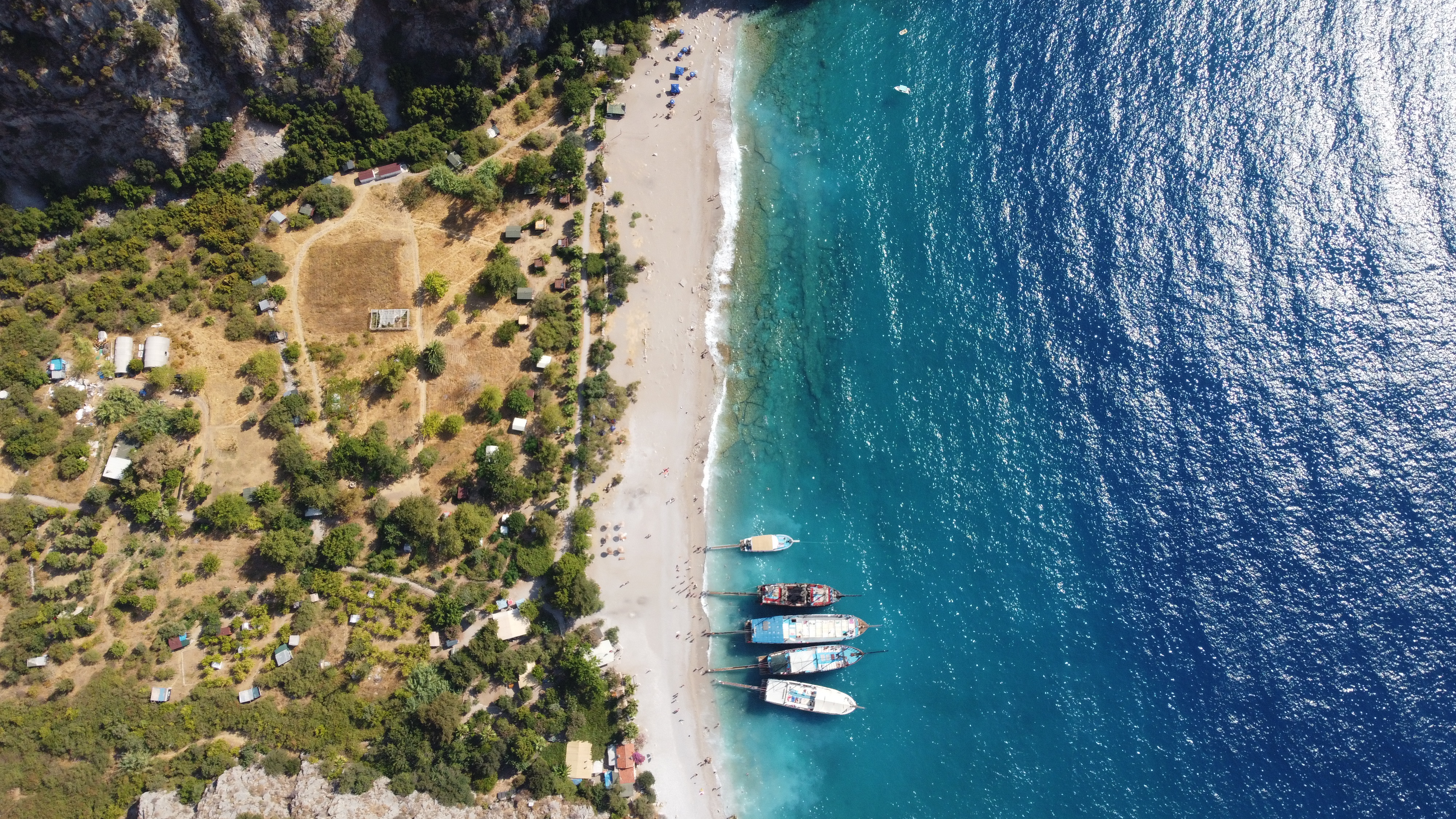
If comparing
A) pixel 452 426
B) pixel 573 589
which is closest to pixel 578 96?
pixel 452 426

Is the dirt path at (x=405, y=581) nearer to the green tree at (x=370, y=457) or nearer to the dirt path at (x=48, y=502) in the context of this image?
the green tree at (x=370, y=457)

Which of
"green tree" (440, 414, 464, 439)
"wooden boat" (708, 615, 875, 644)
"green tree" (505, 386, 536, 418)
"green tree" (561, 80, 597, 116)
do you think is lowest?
"wooden boat" (708, 615, 875, 644)

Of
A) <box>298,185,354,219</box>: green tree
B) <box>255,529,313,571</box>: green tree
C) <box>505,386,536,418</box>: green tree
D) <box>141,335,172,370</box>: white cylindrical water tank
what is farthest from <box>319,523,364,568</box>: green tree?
<box>298,185,354,219</box>: green tree

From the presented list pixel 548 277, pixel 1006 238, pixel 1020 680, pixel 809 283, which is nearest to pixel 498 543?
pixel 548 277

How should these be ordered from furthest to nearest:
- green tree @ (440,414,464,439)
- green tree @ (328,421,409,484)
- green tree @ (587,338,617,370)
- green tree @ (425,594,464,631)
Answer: green tree @ (587,338,617,370), green tree @ (440,414,464,439), green tree @ (328,421,409,484), green tree @ (425,594,464,631)

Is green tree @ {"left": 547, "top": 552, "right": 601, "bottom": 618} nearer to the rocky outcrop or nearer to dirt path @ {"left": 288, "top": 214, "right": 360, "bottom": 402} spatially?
the rocky outcrop

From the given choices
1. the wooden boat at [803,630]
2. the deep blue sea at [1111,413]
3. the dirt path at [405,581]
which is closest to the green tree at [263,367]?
the dirt path at [405,581]
